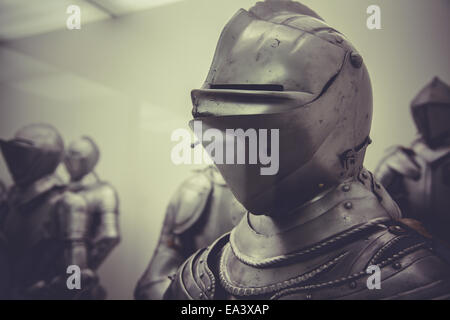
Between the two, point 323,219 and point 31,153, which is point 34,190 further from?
point 323,219

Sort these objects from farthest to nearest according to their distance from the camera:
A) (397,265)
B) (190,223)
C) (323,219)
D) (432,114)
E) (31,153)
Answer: (31,153) < (190,223) < (432,114) < (323,219) < (397,265)

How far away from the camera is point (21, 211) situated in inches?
79.7

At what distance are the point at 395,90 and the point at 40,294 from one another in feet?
5.17

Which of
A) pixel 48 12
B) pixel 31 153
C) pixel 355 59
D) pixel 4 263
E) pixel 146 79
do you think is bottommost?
pixel 4 263

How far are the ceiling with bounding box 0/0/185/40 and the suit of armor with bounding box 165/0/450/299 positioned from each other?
0.74 metres

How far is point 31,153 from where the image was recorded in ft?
7.09

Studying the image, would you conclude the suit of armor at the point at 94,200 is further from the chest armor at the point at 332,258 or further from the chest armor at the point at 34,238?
the chest armor at the point at 332,258

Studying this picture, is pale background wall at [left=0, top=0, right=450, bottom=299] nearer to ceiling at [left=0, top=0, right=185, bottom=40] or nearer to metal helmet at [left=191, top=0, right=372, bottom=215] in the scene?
ceiling at [left=0, top=0, right=185, bottom=40]

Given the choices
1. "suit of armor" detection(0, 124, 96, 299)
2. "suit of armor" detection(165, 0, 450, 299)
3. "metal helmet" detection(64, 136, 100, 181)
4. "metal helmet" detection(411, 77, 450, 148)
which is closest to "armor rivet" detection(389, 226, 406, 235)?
"suit of armor" detection(165, 0, 450, 299)

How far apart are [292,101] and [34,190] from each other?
1.55 metres

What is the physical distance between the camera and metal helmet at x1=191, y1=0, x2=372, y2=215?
3.24 ft

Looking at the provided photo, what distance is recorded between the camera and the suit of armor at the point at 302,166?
3.14 ft

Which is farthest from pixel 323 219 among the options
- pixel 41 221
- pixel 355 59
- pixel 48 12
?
pixel 48 12

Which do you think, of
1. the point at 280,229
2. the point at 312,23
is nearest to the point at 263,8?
the point at 312,23
